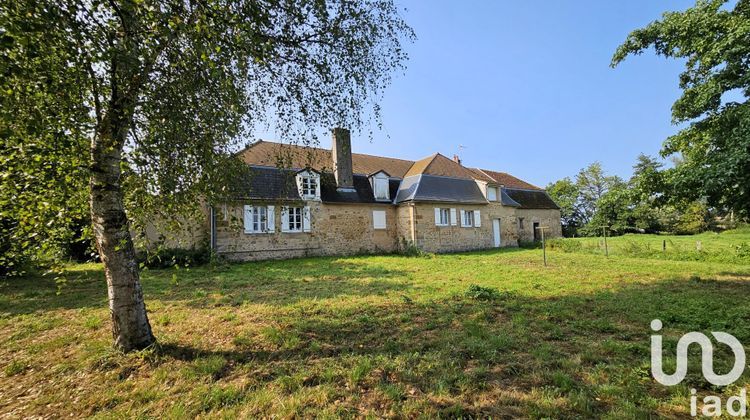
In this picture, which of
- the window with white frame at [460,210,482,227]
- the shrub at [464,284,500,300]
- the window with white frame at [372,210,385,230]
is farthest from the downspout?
the window with white frame at [460,210,482,227]

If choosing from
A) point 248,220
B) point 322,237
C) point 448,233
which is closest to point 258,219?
point 248,220

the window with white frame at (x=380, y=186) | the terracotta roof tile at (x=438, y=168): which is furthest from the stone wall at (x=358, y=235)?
the terracotta roof tile at (x=438, y=168)

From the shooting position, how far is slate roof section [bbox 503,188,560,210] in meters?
25.1

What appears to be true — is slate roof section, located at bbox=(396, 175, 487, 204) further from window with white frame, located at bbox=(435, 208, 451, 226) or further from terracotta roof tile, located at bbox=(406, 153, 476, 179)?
window with white frame, located at bbox=(435, 208, 451, 226)

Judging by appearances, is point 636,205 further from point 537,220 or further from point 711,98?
point 537,220

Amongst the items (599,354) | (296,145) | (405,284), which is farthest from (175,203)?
(405,284)

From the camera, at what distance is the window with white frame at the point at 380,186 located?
18.2 metres

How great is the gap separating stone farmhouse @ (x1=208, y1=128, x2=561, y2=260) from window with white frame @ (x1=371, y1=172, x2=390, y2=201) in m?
0.06

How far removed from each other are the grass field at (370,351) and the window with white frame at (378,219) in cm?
1012

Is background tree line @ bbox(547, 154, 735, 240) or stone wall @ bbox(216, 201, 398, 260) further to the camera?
stone wall @ bbox(216, 201, 398, 260)

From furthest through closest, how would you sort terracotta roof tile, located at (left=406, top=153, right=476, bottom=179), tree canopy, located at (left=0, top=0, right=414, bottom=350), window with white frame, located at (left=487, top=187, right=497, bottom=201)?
window with white frame, located at (left=487, top=187, right=497, bottom=201) → terracotta roof tile, located at (left=406, top=153, right=476, bottom=179) → tree canopy, located at (left=0, top=0, right=414, bottom=350)

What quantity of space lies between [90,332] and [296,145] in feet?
14.1

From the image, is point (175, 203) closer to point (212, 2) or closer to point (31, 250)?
point (31, 250)

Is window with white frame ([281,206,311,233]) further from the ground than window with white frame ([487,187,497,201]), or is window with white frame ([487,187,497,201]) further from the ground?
window with white frame ([487,187,497,201])
